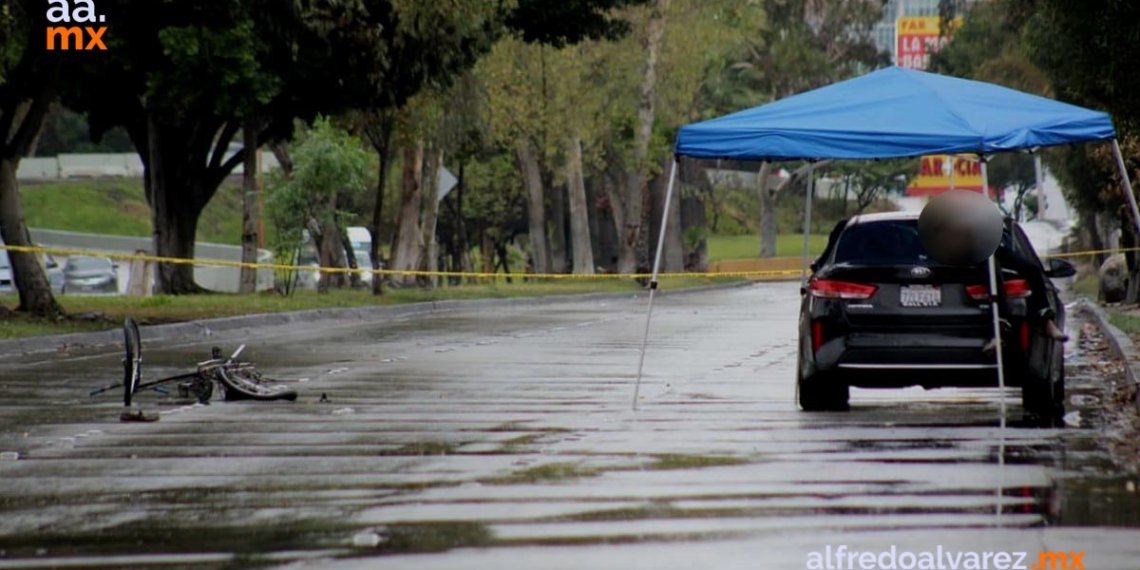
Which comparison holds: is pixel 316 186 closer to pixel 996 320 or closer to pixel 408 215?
pixel 408 215

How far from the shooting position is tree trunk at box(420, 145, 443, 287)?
51.5 m

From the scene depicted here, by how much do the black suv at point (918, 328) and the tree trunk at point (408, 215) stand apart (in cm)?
3428

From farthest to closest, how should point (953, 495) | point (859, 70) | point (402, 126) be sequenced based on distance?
point (859, 70), point (402, 126), point (953, 495)

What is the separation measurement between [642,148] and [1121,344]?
37568 mm

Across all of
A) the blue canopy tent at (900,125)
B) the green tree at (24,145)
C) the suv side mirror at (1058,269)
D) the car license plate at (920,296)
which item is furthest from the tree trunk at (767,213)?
the car license plate at (920,296)

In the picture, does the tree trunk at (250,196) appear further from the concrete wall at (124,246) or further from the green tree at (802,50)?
the green tree at (802,50)

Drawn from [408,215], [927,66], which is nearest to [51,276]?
[408,215]

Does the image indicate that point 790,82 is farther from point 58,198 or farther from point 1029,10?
point 1029,10

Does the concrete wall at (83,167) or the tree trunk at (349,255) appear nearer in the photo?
the tree trunk at (349,255)

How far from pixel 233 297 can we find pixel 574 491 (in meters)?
30.2

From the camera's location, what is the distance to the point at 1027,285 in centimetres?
1527

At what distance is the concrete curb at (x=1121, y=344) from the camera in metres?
17.9

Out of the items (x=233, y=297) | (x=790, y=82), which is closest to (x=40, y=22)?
(x=233, y=297)

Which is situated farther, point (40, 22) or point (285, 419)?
point (40, 22)
